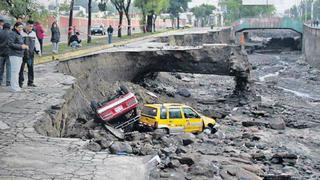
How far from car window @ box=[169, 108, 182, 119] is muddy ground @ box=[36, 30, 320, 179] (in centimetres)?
122

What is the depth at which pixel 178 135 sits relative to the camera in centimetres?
1744

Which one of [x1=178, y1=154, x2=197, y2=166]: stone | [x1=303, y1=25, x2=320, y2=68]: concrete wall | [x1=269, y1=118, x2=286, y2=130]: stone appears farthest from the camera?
[x1=303, y1=25, x2=320, y2=68]: concrete wall

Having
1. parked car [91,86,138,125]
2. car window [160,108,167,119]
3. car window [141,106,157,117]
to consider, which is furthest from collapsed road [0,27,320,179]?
car window [141,106,157,117]

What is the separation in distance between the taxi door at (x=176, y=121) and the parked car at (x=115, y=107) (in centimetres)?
164

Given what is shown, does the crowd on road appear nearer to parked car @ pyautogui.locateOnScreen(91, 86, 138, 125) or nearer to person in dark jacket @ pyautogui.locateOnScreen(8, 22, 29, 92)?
person in dark jacket @ pyautogui.locateOnScreen(8, 22, 29, 92)

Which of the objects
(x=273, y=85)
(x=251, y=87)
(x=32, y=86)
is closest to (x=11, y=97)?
(x=32, y=86)

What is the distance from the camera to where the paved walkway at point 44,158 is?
9.86 meters

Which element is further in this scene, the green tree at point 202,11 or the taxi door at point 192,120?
the green tree at point 202,11

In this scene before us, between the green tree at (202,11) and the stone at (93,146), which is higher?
the green tree at (202,11)

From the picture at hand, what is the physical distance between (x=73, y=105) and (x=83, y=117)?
0.61 metres

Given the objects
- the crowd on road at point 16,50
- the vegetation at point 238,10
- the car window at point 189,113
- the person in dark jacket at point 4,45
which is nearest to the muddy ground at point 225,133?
the car window at point 189,113

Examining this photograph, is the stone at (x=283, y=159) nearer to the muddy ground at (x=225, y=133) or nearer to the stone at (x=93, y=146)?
the muddy ground at (x=225, y=133)

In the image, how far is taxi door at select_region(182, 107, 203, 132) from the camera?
65.7 feet

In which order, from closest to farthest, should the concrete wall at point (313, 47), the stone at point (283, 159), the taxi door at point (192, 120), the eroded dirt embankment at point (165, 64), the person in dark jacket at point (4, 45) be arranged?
the stone at point (283, 159) < the person in dark jacket at point (4, 45) < the taxi door at point (192, 120) < the eroded dirt embankment at point (165, 64) < the concrete wall at point (313, 47)
